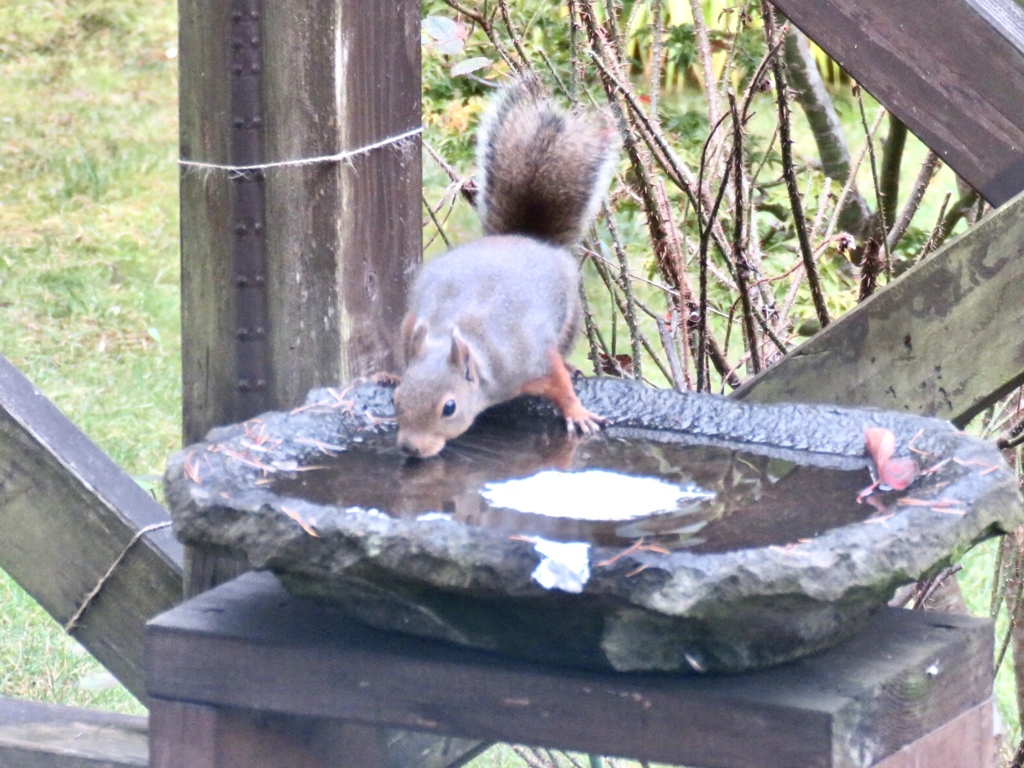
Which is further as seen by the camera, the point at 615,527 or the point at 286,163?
the point at 286,163

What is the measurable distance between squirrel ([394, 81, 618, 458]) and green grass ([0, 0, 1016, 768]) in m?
0.92

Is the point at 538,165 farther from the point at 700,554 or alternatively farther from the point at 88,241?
the point at 88,241

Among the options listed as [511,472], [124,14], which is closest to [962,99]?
[511,472]

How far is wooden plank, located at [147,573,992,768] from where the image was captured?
1177 mm

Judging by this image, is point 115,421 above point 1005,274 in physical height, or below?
below

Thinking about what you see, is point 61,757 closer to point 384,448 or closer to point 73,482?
point 73,482

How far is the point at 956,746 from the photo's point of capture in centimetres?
131

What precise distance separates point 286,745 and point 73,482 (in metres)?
0.55

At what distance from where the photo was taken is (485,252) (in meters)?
2.08

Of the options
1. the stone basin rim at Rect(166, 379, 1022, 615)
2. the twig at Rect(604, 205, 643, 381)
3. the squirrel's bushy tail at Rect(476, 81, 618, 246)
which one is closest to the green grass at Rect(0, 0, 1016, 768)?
the twig at Rect(604, 205, 643, 381)

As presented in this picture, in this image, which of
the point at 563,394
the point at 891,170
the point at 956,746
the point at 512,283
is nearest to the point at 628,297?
the point at 512,283

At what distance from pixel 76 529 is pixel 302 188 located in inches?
20.5

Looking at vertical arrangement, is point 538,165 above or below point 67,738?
above

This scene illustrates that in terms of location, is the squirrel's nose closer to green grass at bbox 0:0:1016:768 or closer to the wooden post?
the wooden post
